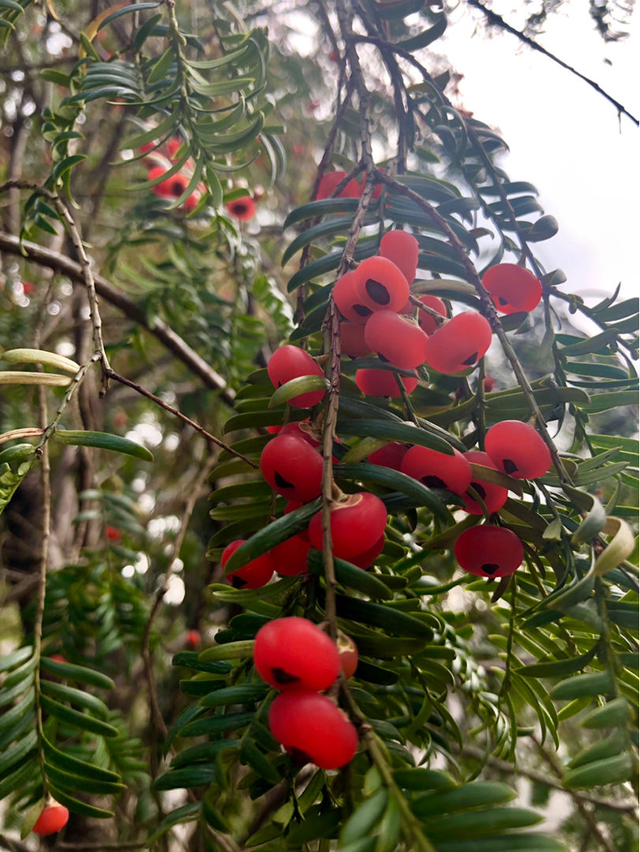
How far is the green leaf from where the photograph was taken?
0.37 m

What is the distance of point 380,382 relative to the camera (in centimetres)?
40

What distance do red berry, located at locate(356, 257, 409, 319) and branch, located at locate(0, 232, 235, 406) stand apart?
56 centimetres

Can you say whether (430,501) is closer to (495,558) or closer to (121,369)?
(495,558)

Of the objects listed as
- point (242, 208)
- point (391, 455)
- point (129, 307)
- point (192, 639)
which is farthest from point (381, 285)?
point (192, 639)

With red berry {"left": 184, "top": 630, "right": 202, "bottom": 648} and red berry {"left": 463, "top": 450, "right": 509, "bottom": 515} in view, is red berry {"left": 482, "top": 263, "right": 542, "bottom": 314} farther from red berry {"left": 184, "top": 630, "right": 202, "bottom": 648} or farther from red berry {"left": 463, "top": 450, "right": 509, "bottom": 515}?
red berry {"left": 184, "top": 630, "right": 202, "bottom": 648}

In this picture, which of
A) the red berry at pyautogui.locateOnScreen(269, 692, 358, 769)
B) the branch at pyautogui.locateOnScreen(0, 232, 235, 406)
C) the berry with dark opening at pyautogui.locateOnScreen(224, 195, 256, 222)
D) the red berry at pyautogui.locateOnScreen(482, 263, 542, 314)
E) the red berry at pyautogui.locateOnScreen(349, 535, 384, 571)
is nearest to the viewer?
the red berry at pyautogui.locateOnScreen(269, 692, 358, 769)

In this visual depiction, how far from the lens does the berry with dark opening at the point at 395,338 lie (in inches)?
13.9

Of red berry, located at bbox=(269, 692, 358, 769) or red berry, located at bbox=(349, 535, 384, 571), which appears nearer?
red berry, located at bbox=(269, 692, 358, 769)

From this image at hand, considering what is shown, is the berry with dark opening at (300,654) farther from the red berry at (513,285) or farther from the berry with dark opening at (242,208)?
the berry with dark opening at (242,208)

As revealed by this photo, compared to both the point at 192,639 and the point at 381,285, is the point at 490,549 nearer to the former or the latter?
the point at 381,285

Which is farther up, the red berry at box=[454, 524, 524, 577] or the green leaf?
the green leaf

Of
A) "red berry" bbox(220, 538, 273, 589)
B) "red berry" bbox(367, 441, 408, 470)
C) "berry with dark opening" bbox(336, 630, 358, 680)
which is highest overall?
"red berry" bbox(367, 441, 408, 470)

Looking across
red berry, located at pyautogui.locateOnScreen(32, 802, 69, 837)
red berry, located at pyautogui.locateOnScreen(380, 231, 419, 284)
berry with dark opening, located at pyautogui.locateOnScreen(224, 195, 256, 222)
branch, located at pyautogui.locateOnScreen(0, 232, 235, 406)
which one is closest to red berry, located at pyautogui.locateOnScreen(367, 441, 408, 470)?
red berry, located at pyautogui.locateOnScreen(380, 231, 419, 284)

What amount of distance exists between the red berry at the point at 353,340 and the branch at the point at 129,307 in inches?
21.1
